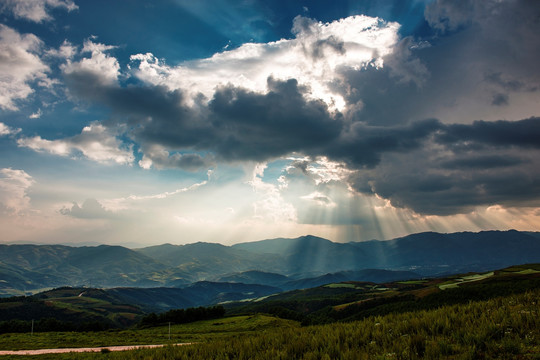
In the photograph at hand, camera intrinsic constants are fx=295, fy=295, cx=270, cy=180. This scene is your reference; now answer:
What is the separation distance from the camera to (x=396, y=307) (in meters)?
195

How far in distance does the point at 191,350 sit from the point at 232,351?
133 inches

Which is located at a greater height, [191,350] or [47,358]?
[191,350]

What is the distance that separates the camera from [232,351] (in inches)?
546

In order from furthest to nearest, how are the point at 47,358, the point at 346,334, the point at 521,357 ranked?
the point at 47,358, the point at 346,334, the point at 521,357

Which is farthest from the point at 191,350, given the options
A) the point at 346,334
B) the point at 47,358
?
the point at 47,358

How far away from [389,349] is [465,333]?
2880 mm

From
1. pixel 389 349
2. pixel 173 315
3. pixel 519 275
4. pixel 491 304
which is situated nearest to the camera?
pixel 389 349

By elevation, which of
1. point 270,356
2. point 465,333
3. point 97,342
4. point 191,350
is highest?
point 465,333

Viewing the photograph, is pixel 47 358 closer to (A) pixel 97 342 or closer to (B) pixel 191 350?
(A) pixel 97 342

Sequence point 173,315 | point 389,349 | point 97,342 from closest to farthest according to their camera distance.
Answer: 1. point 389,349
2. point 97,342
3. point 173,315

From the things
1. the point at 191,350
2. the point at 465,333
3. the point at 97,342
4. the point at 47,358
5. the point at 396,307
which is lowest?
the point at 396,307

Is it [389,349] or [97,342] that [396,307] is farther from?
[389,349]

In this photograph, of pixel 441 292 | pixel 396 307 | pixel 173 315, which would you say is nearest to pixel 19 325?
pixel 173 315

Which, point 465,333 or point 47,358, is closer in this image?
point 465,333
